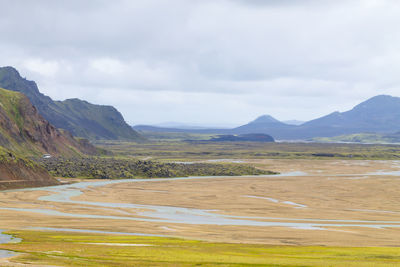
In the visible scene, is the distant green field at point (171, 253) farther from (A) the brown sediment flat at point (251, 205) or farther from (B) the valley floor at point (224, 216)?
(A) the brown sediment flat at point (251, 205)

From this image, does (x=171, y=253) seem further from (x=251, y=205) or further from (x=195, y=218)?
(x=251, y=205)

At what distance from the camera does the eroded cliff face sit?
9825cm

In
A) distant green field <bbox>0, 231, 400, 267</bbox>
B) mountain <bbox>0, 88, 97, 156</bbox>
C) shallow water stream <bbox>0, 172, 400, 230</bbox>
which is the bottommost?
shallow water stream <bbox>0, 172, 400, 230</bbox>

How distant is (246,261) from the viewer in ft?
115

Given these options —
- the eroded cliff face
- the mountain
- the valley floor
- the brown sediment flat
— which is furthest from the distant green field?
the mountain

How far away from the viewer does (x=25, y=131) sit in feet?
593

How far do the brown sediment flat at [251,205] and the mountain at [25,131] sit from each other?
6978 centimetres

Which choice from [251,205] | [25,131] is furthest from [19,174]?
[25,131]

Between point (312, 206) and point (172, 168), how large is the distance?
65.4 m

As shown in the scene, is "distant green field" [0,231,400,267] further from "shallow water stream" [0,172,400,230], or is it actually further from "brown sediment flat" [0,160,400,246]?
"shallow water stream" [0,172,400,230]

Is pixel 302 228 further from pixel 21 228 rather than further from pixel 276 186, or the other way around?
pixel 276 186

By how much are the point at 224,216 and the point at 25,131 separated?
13122 cm

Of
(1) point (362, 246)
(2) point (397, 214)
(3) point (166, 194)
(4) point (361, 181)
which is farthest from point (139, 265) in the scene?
(4) point (361, 181)

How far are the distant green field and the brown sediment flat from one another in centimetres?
537
